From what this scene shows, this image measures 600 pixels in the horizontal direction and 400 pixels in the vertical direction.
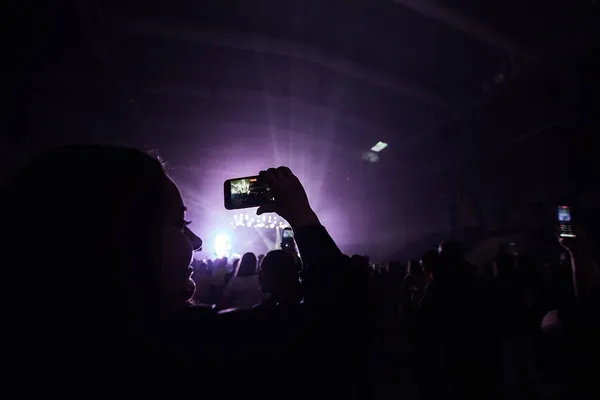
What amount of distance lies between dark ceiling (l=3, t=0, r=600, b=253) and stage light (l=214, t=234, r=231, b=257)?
1814 centimetres

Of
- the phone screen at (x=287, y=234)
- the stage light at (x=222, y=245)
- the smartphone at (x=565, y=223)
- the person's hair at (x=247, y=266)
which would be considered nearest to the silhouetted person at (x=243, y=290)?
the person's hair at (x=247, y=266)

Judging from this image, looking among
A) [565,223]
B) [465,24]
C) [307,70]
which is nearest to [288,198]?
[565,223]

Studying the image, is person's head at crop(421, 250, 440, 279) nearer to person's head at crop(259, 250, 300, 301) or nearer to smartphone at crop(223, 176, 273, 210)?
person's head at crop(259, 250, 300, 301)

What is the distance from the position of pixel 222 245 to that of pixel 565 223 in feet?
101

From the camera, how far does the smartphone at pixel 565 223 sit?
2.47 metres

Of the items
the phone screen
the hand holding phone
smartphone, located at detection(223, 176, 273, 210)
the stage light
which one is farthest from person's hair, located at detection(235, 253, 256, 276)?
the stage light

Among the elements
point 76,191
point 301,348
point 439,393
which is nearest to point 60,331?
point 76,191

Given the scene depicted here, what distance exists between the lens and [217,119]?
13203 millimetres

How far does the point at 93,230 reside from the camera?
2.68 feet

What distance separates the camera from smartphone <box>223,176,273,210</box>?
Result: 141 cm

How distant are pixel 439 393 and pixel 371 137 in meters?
11.4

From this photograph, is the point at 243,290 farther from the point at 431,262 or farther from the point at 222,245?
the point at 222,245

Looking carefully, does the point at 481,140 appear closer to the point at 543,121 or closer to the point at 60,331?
the point at 543,121

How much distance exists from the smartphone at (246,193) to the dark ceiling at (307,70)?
598 centimetres
